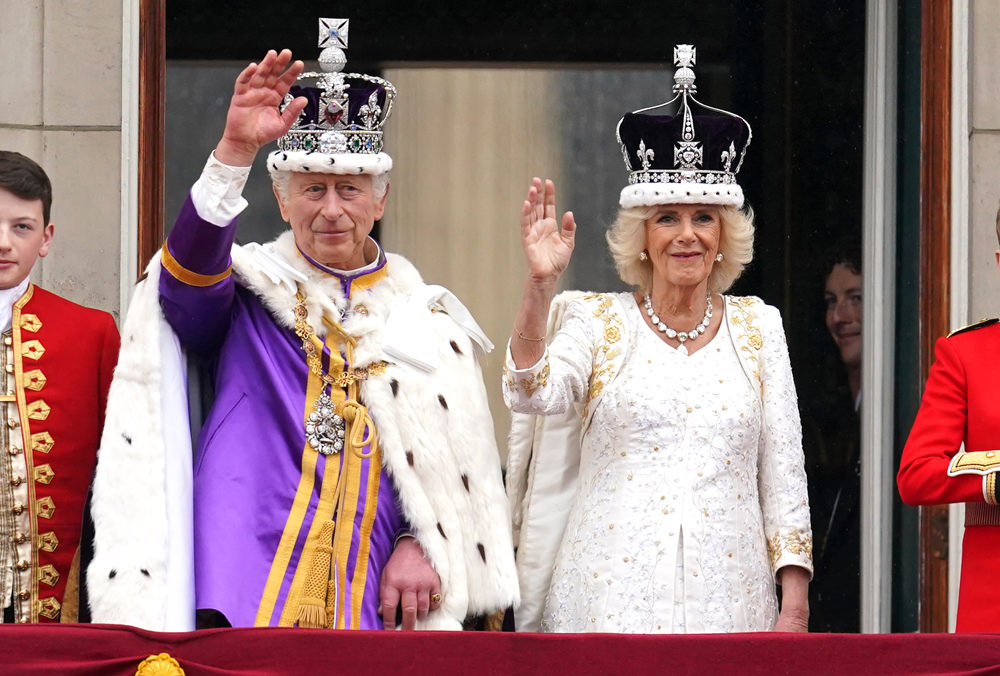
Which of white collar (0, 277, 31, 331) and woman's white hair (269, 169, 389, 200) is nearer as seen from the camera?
white collar (0, 277, 31, 331)

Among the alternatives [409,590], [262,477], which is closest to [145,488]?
[262,477]

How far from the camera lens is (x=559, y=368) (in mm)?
4156

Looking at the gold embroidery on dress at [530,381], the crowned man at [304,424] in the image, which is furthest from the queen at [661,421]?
the crowned man at [304,424]

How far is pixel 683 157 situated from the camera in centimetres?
434

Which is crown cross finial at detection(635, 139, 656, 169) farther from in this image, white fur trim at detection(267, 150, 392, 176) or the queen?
white fur trim at detection(267, 150, 392, 176)

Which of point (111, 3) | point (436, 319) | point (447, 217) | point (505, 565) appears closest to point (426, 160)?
point (447, 217)

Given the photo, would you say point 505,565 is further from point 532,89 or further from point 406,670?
point 532,89

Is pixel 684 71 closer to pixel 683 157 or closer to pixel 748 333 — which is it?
pixel 683 157

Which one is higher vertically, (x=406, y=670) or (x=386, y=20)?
(x=386, y=20)

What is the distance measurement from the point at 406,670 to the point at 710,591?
1.09m

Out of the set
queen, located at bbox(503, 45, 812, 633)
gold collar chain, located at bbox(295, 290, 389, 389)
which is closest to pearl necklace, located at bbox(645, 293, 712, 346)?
queen, located at bbox(503, 45, 812, 633)

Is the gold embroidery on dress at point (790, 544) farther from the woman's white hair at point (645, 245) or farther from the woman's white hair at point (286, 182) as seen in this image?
the woman's white hair at point (286, 182)

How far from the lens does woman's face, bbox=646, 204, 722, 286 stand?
4.28 m

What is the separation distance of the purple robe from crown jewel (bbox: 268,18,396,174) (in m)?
0.38
